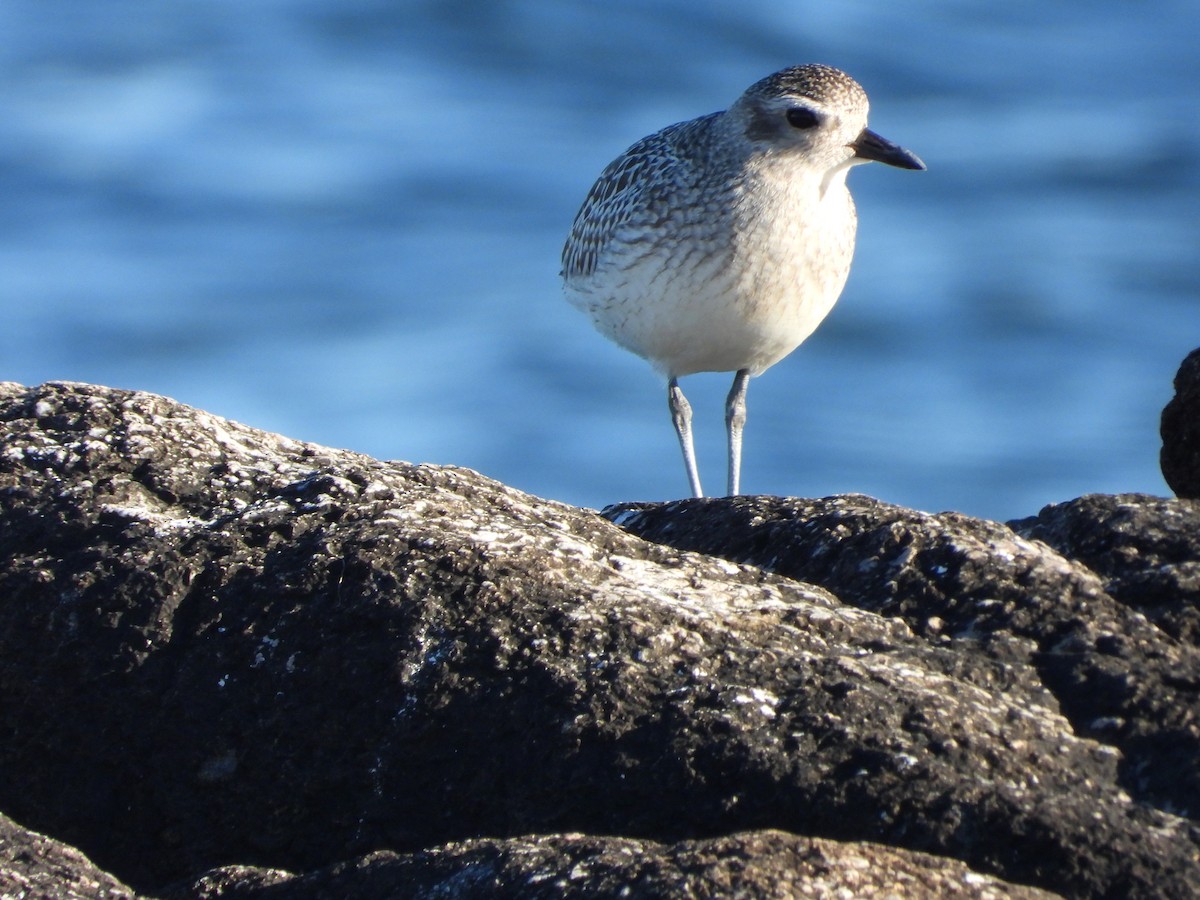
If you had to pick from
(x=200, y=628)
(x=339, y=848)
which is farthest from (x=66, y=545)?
(x=339, y=848)

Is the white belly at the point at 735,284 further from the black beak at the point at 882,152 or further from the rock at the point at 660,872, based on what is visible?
the rock at the point at 660,872

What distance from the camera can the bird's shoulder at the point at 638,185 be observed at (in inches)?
349

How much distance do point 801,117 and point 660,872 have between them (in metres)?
6.25

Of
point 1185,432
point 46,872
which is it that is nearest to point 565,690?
point 46,872

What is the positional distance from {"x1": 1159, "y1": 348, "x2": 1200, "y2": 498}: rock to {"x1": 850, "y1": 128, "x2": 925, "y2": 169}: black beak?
3.55 meters

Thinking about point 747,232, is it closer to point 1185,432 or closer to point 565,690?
point 1185,432

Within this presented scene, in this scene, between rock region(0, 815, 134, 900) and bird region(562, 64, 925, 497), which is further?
bird region(562, 64, 925, 497)

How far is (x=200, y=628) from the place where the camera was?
3.70 m

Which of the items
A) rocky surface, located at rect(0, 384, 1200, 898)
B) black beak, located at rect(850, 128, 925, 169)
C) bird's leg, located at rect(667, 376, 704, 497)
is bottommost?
rocky surface, located at rect(0, 384, 1200, 898)

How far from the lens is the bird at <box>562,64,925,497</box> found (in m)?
8.39

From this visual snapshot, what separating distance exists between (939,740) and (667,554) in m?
1.05

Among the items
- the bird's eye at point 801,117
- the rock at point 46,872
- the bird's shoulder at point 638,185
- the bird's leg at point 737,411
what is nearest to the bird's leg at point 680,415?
the bird's leg at point 737,411

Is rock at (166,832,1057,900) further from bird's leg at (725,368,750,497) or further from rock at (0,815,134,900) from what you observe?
bird's leg at (725,368,750,497)

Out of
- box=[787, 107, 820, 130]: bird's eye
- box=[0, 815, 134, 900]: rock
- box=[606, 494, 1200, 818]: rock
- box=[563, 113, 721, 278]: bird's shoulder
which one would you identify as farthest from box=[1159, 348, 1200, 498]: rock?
box=[563, 113, 721, 278]: bird's shoulder
